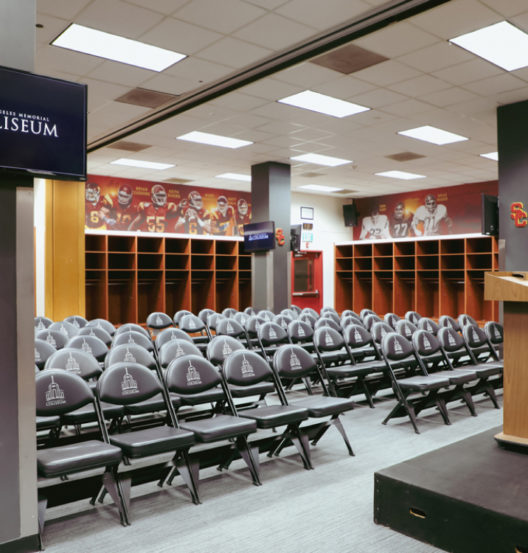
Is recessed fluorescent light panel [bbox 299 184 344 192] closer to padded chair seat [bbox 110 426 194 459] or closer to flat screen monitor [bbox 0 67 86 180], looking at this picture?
padded chair seat [bbox 110 426 194 459]

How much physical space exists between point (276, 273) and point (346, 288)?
5.19 meters

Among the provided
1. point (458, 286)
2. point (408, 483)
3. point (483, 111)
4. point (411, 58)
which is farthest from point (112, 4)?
point (458, 286)

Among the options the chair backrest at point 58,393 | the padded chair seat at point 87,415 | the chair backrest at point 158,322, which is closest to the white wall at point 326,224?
the chair backrest at point 158,322

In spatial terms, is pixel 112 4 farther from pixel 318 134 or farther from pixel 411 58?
pixel 318 134

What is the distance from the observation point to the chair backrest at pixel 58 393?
3.20 m

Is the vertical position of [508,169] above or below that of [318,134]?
below

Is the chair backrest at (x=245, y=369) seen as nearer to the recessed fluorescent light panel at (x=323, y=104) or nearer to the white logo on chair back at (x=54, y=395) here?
the white logo on chair back at (x=54, y=395)

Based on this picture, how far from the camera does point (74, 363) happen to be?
3.99 metres

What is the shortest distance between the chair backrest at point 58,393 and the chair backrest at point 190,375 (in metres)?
0.62

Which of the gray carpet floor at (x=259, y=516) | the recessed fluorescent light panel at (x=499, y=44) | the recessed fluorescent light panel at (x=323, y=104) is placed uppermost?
the recessed fluorescent light panel at (x=499, y=44)

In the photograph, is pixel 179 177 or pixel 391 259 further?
pixel 391 259

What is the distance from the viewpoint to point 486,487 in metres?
2.66

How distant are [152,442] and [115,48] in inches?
159

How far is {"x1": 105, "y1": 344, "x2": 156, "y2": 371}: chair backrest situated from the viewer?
4.30 meters
